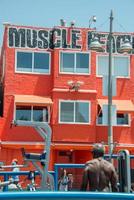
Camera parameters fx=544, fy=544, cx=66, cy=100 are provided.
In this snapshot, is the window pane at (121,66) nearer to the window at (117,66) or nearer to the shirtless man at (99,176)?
the window at (117,66)

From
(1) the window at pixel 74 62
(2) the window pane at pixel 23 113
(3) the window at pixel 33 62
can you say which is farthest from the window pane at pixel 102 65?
(2) the window pane at pixel 23 113

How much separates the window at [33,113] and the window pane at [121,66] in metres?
5.74

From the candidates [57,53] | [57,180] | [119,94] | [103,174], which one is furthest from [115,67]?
[103,174]

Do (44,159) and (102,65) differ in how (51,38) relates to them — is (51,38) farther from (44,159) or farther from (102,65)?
(44,159)

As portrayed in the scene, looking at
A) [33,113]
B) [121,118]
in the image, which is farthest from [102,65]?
[33,113]

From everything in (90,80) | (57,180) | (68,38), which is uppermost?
(68,38)

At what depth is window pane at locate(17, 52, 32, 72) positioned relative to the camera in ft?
118

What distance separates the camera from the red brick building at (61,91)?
3491 centimetres

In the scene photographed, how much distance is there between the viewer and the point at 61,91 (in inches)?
1403

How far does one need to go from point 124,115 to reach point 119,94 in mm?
1530

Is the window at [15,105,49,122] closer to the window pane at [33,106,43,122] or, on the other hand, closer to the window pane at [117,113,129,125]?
the window pane at [33,106,43,122]

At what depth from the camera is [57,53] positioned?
36.1 metres

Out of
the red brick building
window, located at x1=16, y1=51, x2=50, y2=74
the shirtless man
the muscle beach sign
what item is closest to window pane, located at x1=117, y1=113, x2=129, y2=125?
the red brick building

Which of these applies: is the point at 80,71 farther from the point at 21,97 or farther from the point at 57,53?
the point at 21,97
